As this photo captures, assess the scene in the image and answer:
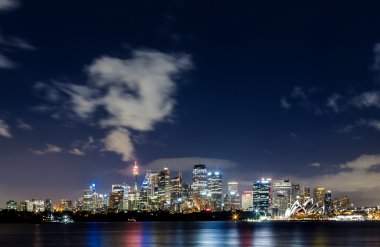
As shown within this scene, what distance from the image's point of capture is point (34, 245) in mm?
116062

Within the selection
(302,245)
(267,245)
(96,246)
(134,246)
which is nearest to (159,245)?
(134,246)

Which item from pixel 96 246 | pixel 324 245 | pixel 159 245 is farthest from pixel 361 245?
pixel 96 246

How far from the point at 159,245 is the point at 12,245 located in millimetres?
29925

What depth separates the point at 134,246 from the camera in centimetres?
11219

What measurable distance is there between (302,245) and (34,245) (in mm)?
55632

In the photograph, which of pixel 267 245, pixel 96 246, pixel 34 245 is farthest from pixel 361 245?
pixel 34 245

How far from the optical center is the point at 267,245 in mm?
114750

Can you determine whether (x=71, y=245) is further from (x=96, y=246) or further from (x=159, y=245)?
(x=159, y=245)

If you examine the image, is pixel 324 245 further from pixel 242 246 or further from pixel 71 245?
pixel 71 245

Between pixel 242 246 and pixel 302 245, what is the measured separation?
1359cm

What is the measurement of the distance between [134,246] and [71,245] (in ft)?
51.0

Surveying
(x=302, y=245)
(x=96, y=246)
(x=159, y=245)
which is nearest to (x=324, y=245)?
(x=302, y=245)

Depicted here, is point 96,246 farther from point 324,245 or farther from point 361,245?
point 361,245

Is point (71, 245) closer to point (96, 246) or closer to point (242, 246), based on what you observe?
point (96, 246)
